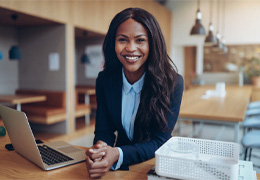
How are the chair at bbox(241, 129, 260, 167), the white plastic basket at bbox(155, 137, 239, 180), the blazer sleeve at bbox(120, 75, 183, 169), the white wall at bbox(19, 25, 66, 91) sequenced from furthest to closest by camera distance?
the white wall at bbox(19, 25, 66, 91)
the chair at bbox(241, 129, 260, 167)
the blazer sleeve at bbox(120, 75, 183, 169)
the white plastic basket at bbox(155, 137, 239, 180)

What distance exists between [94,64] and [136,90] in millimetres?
5115

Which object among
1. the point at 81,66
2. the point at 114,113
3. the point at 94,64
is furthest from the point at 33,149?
the point at 81,66

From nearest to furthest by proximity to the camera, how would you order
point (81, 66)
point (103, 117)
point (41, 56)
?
→ point (103, 117) → point (41, 56) → point (81, 66)

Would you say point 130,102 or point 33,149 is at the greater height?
point 130,102

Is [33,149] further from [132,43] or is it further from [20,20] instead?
[20,20]

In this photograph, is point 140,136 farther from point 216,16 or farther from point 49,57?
point 216,16

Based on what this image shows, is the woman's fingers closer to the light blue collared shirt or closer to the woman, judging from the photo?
the woman

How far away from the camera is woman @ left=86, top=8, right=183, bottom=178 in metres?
1.20

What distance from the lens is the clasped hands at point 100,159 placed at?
3.09 feet

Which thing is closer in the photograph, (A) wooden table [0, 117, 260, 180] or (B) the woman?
(A) wooden table [0, 117, 260, 180]

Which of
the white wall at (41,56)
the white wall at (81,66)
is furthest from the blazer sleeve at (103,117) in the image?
the white wall at (81,66)

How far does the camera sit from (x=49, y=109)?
4234 millimetres

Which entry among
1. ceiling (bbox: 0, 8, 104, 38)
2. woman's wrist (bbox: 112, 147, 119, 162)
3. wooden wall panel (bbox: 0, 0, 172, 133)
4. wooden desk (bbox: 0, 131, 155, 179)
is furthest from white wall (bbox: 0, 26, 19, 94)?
woman's wrist (bbox: 112, 147, 119, 162)

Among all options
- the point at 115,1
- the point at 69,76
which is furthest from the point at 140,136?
the point at 115,1
